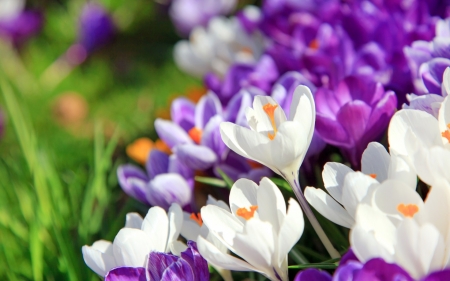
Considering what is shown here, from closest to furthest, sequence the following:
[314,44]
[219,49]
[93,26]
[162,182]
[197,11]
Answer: [162,182], [314,44], [219,49], [197,11], [93,26]

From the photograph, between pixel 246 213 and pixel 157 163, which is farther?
pixel 157 163

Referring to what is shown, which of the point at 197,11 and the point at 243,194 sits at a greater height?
the point at 243,194

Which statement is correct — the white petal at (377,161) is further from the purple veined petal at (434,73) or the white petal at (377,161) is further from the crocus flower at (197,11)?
the crocus flower at (197,11)

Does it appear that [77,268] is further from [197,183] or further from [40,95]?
[40,95]

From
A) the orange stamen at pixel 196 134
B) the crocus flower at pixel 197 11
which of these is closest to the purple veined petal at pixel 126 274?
the orange stamen at pixel 196 134

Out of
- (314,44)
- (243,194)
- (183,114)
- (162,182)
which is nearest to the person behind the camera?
(243,194)

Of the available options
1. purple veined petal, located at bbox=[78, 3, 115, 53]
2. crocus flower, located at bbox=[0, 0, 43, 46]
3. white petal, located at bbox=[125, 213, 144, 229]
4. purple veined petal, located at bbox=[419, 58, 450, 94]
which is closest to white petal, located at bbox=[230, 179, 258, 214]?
white petal, located at bbox=[125, 213, 144, 229]

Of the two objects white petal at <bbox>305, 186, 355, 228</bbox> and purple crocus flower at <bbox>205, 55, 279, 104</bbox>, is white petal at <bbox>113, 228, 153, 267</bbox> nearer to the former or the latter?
white petal at <bbox>305, 186, 355, 228</bbox>

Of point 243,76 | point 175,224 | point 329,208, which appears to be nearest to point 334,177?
point 329,208

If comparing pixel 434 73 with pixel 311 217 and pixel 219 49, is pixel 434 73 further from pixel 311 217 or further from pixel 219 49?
pixel 219 49
